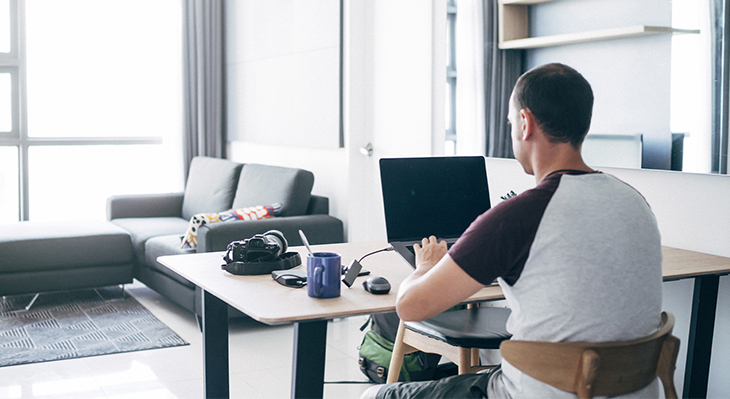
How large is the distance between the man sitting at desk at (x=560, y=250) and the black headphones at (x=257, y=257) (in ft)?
2.48

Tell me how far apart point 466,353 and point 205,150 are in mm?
3928

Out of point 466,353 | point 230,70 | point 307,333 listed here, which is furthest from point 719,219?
point 230,70

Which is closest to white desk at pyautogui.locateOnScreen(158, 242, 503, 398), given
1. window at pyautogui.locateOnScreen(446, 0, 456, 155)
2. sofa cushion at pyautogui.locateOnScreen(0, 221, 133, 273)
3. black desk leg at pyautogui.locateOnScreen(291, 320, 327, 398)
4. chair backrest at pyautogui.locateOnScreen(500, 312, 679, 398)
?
black desk leg at pyautogui.locateOnScreen(291, 320, 327, 398)

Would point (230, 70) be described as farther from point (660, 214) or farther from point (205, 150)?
point (660, 214)

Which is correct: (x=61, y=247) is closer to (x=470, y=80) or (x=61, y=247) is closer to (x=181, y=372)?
(x=181, y=372)

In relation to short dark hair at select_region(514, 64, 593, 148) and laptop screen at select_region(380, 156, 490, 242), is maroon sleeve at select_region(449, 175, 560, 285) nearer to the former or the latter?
short dark hair at select_region(514, 64, 593, 148)

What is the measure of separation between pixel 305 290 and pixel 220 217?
2150 millimetres

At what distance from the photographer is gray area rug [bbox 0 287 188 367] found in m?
3.36

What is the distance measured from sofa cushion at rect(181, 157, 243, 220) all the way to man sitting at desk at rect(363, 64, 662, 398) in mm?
3419

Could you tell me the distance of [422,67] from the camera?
3.56 m

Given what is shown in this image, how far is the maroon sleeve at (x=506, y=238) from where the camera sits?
129cm

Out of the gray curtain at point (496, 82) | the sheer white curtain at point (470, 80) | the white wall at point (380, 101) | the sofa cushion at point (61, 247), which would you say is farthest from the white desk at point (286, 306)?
the sofa cushion at point (61, 247)

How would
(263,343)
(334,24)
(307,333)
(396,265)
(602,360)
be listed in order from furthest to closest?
(334,24) < (263,343) < (396,265) < (307,333) < (602,360)

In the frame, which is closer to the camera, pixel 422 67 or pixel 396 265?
pixel 396 265
